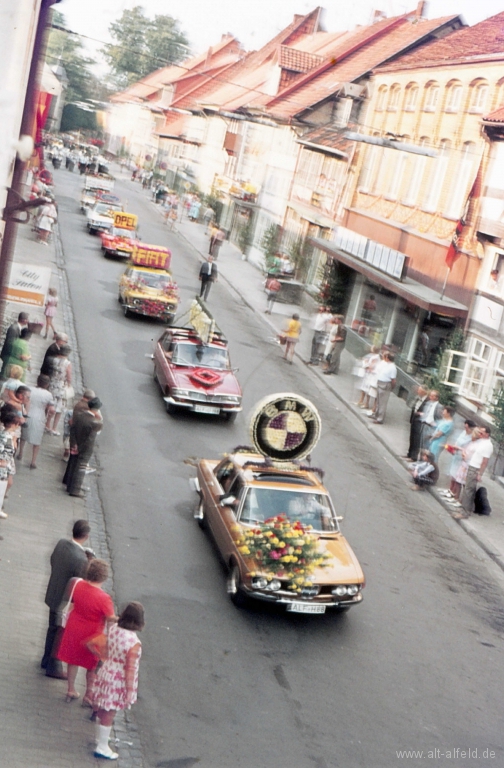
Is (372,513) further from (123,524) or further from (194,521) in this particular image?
(123,524)

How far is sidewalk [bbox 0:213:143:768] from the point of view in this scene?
7.14 metres

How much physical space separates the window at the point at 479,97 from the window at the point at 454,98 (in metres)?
0.88

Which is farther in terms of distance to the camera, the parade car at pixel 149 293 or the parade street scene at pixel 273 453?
the parade car at pixel 149 293

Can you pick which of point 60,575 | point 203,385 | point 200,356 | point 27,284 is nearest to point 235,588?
point 60,575

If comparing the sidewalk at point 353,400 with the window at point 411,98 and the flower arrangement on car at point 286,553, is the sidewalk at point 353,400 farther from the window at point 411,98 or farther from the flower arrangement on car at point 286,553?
the window at point 411,98

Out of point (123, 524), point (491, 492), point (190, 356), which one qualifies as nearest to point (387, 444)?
point (491, 492)

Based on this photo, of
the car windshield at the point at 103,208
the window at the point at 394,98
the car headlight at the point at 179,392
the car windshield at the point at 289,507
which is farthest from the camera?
the car windshield at the point at 103,208

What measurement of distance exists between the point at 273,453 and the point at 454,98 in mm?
18372

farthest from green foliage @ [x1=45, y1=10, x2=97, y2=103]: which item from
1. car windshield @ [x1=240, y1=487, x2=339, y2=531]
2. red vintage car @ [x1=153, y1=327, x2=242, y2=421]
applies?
car windshield @ [x1=240, y1=487, x2=339, y2=531]

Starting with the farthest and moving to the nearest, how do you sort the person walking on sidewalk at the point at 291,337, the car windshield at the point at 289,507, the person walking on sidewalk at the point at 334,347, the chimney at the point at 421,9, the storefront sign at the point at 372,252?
the chimney at the point at 421,9, the storefront sign at the point at 372,252, the person walking on sidewalk at the point at 291,337, the person walking on sidewalk at the point at 334,347, the car windshield at the point at 289,507

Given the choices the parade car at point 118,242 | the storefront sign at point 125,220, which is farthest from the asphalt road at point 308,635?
the storefront sign at point 125,220

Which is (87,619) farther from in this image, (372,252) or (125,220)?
(125,220)

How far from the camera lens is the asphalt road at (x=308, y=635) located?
27.5 ft

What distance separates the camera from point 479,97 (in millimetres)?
26219
